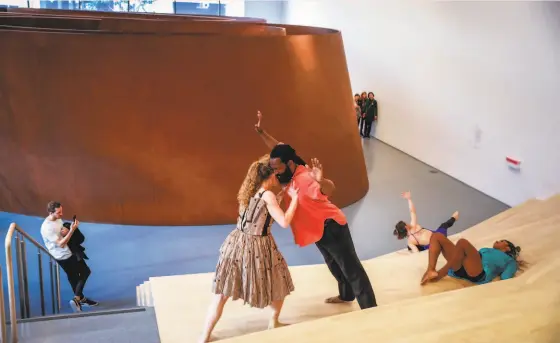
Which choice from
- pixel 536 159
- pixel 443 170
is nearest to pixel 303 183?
pixel 536 159

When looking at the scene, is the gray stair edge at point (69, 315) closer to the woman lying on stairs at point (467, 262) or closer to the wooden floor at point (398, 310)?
the wooden floor at point (398, 310)

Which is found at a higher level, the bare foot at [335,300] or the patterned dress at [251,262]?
the patterned dress at [251,262]

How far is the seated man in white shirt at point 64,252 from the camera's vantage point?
4.70m

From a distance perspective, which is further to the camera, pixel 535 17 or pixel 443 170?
pixel 443 170

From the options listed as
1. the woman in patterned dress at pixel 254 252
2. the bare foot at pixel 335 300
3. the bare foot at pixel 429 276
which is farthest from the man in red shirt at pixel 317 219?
the bare foot at pixel 429 276

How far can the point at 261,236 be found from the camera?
321 cm

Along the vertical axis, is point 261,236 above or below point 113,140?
below

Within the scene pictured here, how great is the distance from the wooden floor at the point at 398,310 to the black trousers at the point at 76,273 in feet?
3.64

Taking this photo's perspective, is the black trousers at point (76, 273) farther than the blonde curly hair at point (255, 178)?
Yes

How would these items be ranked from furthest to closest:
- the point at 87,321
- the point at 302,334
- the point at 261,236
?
the point at 87,321 < the point at 261,236 < the point at 302,334

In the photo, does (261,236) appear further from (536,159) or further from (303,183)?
(536,159)

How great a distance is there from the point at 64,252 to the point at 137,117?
211 centimetres

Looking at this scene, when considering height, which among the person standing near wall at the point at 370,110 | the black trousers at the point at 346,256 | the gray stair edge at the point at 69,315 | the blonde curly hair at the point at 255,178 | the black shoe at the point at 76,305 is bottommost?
the black shoe at the point at 76,305

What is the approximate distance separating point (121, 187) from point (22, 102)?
146 cm
